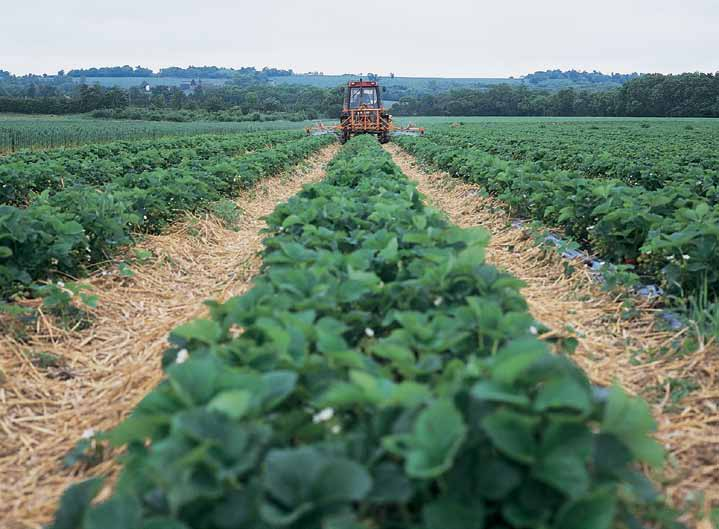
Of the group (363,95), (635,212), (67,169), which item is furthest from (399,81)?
(635,212)

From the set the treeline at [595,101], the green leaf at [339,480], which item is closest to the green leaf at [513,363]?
the green leaf at [339,480]

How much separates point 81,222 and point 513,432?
5297 millimetres

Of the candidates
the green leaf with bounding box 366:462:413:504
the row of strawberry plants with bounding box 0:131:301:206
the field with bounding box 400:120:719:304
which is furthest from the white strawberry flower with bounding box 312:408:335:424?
the row of strawberry plants with bounding box 0:131:301:206

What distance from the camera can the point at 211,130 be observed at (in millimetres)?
39031

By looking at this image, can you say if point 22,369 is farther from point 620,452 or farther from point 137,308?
point 620,452

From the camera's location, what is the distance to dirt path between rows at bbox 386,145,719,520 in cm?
289

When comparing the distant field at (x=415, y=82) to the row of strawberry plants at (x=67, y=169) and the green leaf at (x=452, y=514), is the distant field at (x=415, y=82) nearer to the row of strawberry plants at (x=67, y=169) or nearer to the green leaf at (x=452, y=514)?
the row of strawberry plants at (x=67, y=169)

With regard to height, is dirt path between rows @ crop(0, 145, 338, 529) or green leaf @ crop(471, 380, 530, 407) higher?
green leaf @ crop(471, 380, 530, 407)

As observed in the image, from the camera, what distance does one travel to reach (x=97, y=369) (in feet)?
13.4

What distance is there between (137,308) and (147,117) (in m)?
57.7

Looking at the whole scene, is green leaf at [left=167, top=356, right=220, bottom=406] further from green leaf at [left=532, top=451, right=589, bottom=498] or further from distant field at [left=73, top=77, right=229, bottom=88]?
distant field at [left=73, top=77, right=229, bottom=88]

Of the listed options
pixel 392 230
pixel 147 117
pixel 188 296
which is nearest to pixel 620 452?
pixel 392 230

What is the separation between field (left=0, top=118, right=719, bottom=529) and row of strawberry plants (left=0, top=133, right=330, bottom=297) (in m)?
0.03

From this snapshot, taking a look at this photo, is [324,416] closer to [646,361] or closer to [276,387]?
[276,387]
